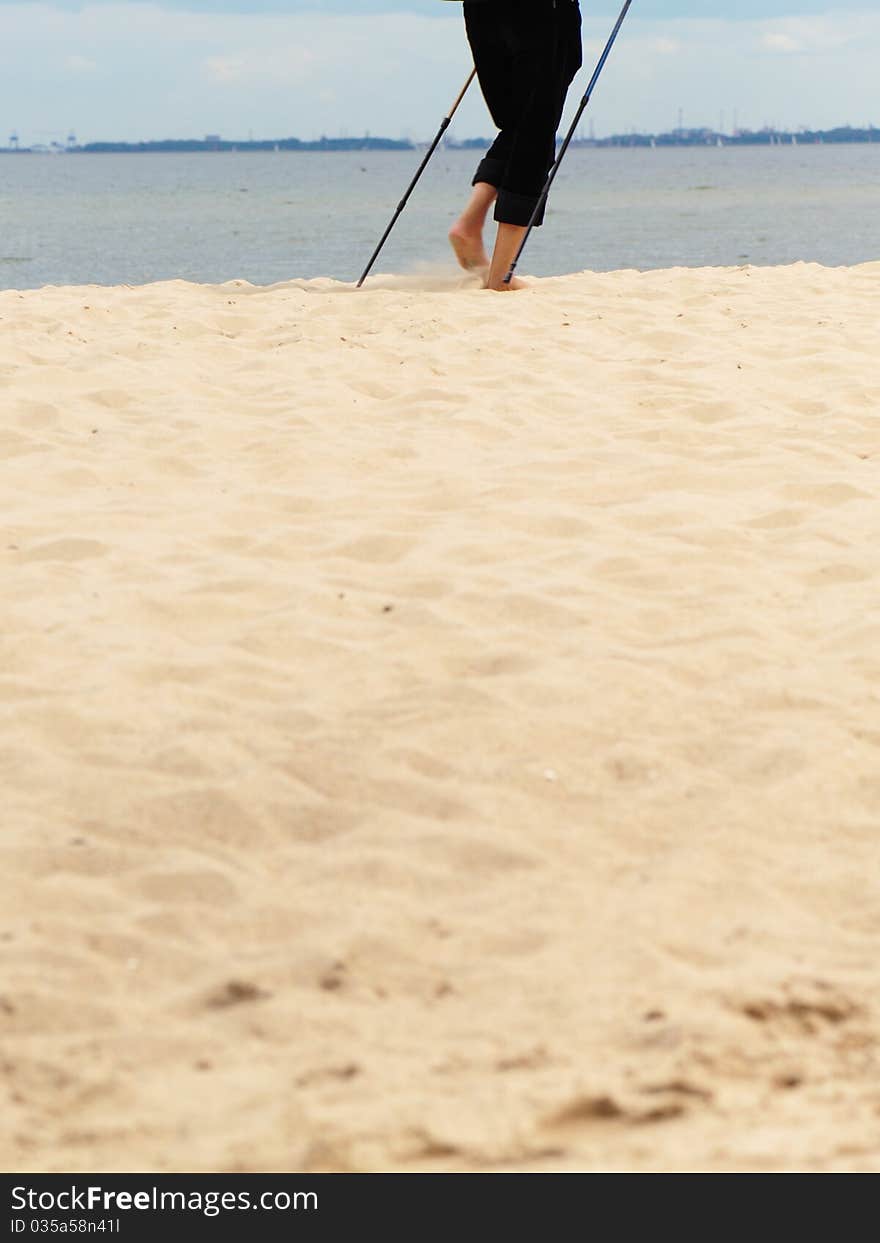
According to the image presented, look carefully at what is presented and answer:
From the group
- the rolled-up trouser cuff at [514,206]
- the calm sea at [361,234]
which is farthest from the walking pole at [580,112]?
the calm sea at [361,234]

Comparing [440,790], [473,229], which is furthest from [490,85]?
[440,790]

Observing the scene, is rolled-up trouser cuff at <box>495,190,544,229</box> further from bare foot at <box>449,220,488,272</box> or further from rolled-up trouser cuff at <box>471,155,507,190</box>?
bare foot at <box>449,220,488,272</box>

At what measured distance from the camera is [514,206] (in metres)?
6.55

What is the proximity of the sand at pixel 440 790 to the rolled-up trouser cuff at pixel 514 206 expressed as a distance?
2.44 m

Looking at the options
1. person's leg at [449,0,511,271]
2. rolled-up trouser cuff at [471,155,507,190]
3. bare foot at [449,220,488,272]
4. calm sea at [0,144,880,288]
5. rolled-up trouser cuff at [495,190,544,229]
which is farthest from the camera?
calm sea at [0,144,880,288]

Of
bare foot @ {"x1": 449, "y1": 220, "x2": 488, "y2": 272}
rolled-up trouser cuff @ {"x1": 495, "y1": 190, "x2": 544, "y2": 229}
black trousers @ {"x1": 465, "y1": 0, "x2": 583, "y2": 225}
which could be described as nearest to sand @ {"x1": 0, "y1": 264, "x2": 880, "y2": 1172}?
rolled-up trouser cuff @ {"x1": 495, "y1": 190, "x2": 544, "y2": 229}

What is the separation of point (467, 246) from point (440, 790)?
18.3 feet

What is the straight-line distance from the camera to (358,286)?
7434 mm

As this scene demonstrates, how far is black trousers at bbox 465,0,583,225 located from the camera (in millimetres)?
6324

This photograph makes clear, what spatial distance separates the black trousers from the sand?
2552mm

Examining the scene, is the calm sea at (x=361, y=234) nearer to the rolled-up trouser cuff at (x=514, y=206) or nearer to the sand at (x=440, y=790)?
the rolled-up trouser cuff at (x=514, y=206)

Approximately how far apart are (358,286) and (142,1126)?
20.9ft

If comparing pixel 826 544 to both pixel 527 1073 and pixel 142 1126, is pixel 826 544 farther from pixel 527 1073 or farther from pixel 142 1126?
pixel 142 1126
